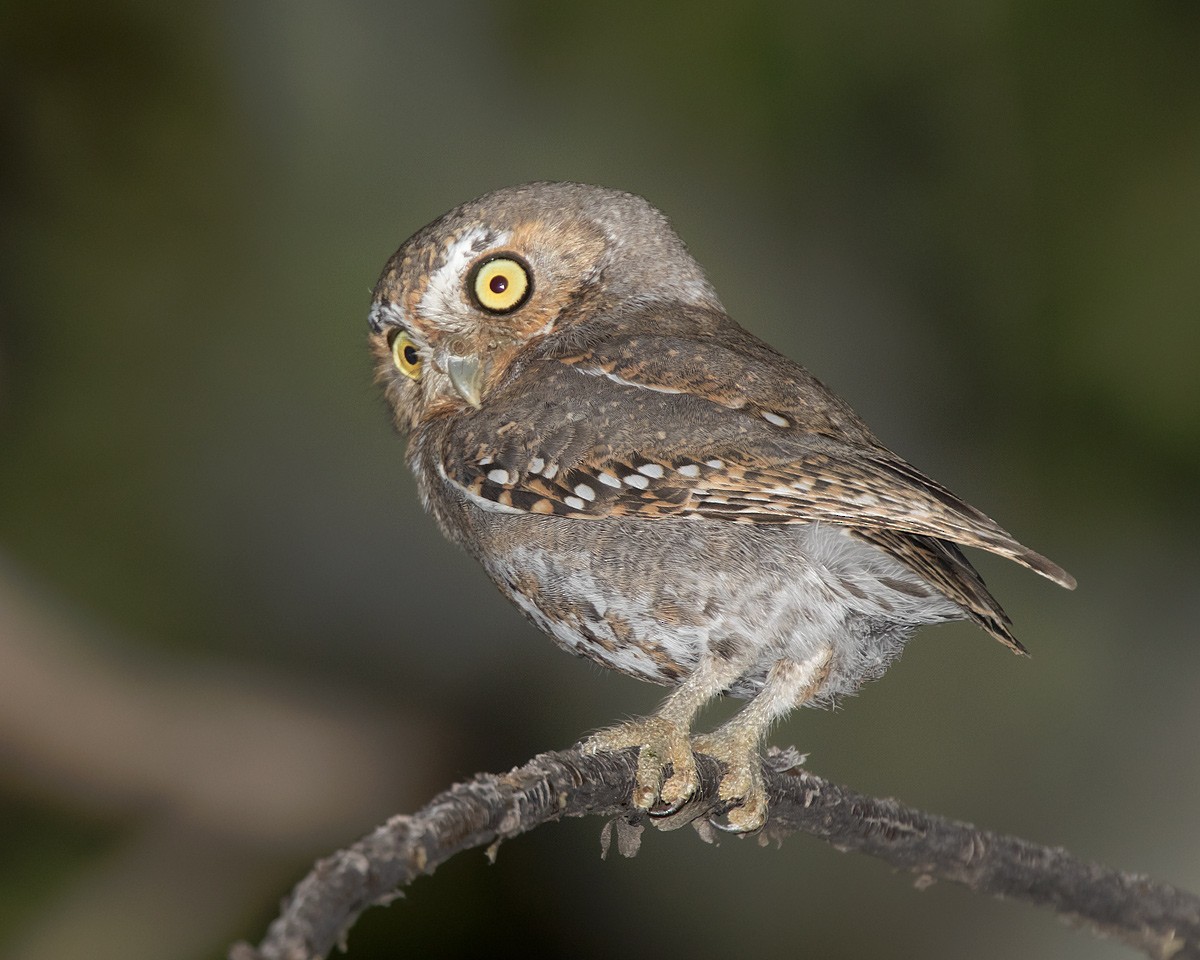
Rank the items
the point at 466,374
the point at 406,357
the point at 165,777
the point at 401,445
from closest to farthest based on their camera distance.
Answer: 1. the point at 466,374
2. the point at 406,357
3. the point at 165,777
4. the point at 401,445

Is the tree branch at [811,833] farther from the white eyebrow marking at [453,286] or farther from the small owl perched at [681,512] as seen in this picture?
the white eyebrow marking at [453,286]

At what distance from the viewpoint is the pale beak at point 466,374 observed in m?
2.76

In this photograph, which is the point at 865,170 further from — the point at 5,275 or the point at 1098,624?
the point at 5,275

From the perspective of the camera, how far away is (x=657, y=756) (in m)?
2.32

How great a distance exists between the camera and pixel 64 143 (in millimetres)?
5547

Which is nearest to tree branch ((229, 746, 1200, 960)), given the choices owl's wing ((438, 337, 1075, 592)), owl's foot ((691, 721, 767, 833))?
owl's foot ((691, 721, 767, 833))

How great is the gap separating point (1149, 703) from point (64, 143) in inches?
215

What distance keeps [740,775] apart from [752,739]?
0.08 m

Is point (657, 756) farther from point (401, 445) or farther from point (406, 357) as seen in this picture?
point (401, 445)

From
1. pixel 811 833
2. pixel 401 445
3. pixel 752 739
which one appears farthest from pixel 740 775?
pixel 401 445

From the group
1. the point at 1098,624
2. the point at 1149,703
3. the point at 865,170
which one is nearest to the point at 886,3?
the point at 865,170

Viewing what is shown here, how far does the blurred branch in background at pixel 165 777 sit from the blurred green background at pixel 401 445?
0.02 metres

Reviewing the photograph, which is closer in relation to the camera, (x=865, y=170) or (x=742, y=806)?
(x=742, y=806)

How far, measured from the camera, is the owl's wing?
221 cm
